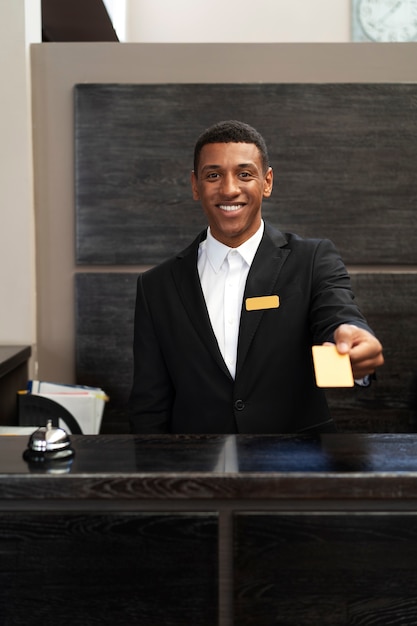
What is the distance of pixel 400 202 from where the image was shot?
283 centimetres

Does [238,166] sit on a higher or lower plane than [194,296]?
higher

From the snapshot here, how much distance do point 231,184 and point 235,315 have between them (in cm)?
34

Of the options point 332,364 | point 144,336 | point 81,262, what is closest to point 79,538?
point 332,364

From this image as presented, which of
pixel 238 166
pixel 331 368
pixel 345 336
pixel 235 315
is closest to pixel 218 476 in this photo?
pixel 331 368

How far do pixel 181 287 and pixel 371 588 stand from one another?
39.6 inches

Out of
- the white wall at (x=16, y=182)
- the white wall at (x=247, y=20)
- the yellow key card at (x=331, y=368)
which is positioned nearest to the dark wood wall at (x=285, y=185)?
the white wall at (x=16, y=182)

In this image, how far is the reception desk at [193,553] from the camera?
1.06 m

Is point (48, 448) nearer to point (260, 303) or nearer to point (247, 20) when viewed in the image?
point (260, 303)

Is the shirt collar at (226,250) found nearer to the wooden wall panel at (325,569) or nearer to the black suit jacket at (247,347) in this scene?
the black suit jacket at (247,347)

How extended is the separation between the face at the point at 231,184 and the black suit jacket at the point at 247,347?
114mm

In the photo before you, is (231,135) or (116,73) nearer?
(231,135)

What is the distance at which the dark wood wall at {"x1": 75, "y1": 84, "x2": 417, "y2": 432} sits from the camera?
279 centimetres

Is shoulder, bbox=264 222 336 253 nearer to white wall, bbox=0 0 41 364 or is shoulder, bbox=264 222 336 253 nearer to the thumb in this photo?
the thumb

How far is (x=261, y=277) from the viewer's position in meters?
1.83
